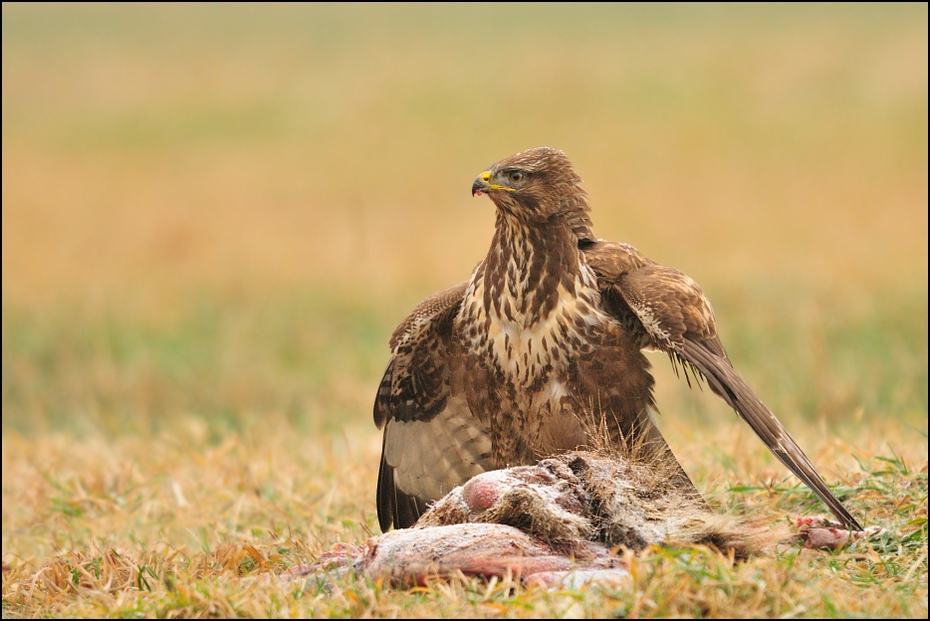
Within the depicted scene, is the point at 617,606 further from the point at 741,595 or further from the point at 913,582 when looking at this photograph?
the point at 913,582

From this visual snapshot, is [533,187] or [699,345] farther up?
[533,187]

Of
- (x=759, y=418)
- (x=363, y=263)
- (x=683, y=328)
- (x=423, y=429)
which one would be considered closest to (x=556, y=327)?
(x=683, y=328)

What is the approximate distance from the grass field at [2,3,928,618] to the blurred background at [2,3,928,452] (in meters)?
0.05

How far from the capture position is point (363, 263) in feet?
48.5

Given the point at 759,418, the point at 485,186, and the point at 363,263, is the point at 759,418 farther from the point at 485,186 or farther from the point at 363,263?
the point at 363,263

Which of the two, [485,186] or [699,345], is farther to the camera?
[485,186]

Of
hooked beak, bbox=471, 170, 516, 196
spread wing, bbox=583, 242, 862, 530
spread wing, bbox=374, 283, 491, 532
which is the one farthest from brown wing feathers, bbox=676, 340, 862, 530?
spread wing, bbox=374, 283, 491, 532

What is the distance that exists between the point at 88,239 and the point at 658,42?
33.0 ft

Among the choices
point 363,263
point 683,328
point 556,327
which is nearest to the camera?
point 683,328

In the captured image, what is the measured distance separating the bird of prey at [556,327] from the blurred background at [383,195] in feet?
6.71

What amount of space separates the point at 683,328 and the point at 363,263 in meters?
10.3

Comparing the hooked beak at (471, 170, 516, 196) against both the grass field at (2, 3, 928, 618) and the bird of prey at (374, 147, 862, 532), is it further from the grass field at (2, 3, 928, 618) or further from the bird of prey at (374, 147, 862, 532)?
the grass field at (2, 3, 928, 618)

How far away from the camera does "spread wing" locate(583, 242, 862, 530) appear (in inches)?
175

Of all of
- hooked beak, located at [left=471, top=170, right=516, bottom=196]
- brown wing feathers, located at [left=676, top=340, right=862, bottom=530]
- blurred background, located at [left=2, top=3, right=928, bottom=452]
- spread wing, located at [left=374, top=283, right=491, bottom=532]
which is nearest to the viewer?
brown wing feathers, located at [left=676, top=340, right=862, bottom=530]
